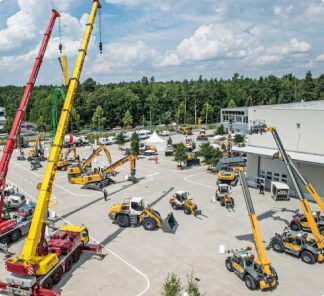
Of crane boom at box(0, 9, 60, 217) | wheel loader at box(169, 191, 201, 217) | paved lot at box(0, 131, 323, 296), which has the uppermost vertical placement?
crane boom at box(0, 9, 60, 217)

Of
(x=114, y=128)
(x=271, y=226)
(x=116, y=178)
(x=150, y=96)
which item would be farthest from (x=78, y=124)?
(x=271, y=226)

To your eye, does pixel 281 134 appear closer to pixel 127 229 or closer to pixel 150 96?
pixel 127 229

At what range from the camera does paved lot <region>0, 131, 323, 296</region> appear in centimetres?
1574

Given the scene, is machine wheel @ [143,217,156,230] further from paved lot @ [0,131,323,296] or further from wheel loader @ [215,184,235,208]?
wheel loader @ [215,184,235,208]

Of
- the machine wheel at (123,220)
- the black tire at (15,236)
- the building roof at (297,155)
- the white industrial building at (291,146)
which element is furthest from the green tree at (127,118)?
the black tire at (15,236)

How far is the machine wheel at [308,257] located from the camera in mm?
17394

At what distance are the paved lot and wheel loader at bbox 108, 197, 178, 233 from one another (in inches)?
18.2

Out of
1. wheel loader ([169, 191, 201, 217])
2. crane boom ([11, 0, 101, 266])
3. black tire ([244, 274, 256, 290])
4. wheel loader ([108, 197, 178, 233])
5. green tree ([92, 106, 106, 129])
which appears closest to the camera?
crane boom ([11, 0, 101, 266])

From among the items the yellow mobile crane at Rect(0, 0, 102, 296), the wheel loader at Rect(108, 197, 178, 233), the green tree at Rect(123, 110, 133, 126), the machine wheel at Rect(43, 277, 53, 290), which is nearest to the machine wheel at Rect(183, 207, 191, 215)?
the wheel loader at Rect(108, 197, 178, 233)

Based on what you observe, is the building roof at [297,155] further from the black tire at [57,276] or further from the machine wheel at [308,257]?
the black tire at [57,276]

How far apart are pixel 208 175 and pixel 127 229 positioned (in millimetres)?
17246

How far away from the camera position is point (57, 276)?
52.2 ft

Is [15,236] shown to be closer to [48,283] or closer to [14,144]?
[14,144]

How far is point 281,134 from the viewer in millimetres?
30516
